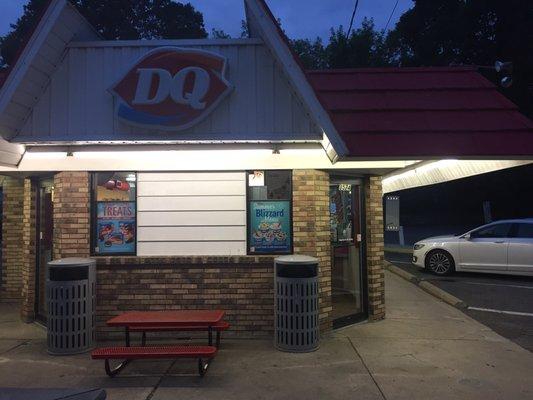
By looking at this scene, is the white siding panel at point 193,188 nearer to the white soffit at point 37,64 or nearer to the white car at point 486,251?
the white soffit at point 37,64

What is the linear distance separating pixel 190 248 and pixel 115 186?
4.62 ft

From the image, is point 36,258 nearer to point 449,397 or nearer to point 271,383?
point 271,383

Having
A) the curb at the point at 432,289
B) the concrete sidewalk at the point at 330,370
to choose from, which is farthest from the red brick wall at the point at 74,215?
the curb at the point at 432,289

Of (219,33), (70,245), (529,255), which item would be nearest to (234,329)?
(70,245)

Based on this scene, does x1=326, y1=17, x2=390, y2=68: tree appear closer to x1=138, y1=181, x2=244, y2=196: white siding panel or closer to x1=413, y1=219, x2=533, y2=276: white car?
x1=413, y1=219, x2=533, y2=276: white car

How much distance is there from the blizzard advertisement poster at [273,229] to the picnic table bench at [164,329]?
4.20 ft

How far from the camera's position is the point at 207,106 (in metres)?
6.31

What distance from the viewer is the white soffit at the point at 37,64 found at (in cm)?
598

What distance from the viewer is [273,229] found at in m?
7.27

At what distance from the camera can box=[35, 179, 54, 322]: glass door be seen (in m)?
8.20

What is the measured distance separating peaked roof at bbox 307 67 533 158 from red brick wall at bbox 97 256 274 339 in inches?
88.5

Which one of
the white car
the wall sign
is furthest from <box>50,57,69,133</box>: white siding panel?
the white car

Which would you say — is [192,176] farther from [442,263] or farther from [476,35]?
[476,35]

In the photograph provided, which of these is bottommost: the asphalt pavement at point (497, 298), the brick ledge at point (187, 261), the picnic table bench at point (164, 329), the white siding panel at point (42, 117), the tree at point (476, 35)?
the asphalt pavement at point (497, 298)
